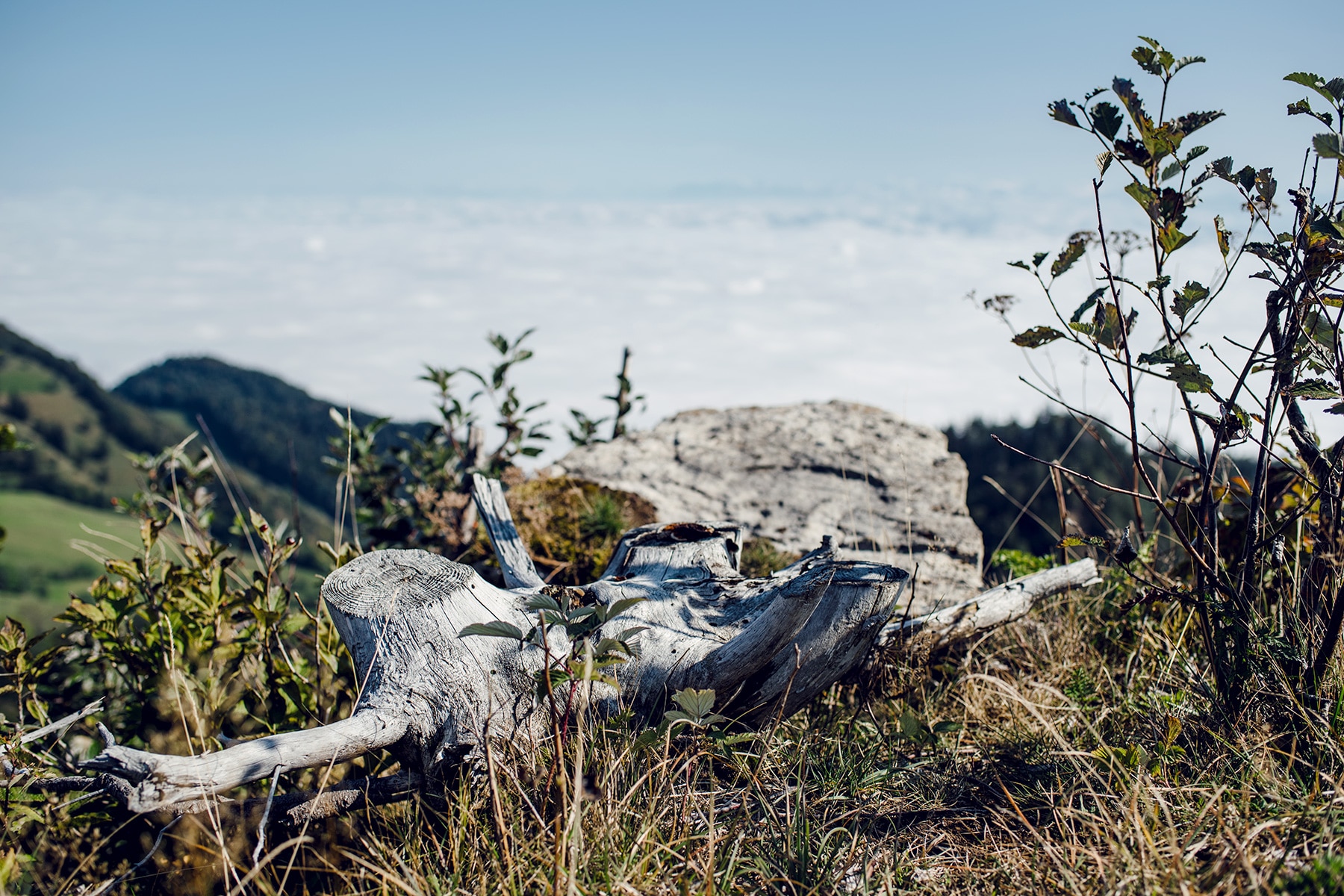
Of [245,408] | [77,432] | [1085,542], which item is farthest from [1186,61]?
[77,432]

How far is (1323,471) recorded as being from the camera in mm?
2486

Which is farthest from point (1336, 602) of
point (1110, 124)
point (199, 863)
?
point (199, 863)

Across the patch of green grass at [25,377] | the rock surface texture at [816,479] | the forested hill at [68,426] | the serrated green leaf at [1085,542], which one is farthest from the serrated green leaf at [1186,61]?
the patch of green grass at [25,377]

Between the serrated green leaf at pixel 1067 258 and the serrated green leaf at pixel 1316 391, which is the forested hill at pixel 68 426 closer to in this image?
the serrated green leaf at pixel 1067 258

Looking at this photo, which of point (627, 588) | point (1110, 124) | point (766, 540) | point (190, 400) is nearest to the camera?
point (1110, 124)

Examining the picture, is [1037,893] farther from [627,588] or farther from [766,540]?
[766,540]

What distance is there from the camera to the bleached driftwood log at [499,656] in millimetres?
2299

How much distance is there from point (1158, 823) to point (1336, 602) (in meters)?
1.07

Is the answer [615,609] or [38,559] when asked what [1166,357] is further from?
[38,559]

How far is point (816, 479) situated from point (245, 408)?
101 meters

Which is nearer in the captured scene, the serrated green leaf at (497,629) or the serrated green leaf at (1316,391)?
the serrated green leaf at (497,629)

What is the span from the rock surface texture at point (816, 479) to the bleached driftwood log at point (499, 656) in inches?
70.5

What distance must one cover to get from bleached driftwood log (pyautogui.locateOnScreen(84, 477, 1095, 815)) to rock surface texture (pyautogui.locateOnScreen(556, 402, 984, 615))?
1.79 meters

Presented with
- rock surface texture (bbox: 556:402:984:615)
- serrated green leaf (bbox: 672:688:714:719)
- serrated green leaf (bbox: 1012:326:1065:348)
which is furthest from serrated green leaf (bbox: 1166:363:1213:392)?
rock surface texture (bbox: 556:402:984:615)
